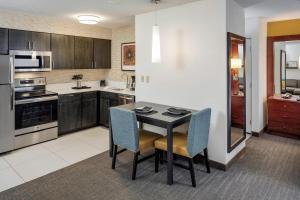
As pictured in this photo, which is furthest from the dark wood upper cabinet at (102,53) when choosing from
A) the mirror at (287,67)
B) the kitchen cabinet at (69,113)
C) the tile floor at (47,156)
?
the mirror at (287,67)

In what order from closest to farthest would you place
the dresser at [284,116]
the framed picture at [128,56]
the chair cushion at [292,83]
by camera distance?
1. the dresser at [284,116]
2. the chair cushion at [292,83]
3. the framed picture at [128,56]

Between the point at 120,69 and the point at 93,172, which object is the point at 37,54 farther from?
the point at 93,172

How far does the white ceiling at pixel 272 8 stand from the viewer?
3.38 meters

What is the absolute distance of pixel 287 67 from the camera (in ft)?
15.9

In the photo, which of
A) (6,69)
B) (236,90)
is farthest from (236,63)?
(6,69)

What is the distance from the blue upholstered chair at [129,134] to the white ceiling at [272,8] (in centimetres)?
234

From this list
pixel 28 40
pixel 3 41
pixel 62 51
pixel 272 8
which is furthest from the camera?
pixel 62 51

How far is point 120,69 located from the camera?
571cm

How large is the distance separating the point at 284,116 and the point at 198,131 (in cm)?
293

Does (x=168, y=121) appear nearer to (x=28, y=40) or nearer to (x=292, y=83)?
(x=28, y=40)

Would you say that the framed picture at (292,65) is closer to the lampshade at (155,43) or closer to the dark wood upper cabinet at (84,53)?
the lampshade at (155,43)

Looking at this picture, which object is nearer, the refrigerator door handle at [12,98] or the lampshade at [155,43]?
the lampshade at [155,43]

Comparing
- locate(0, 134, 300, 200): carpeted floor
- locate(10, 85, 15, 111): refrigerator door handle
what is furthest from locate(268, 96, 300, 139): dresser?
locate(10, 85, 15, 111): refrigerator door handle

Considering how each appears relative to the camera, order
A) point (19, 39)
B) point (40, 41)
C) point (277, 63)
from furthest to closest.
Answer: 1. point (277, 63)
2. point (40, 41)
3. point (19, 39)
